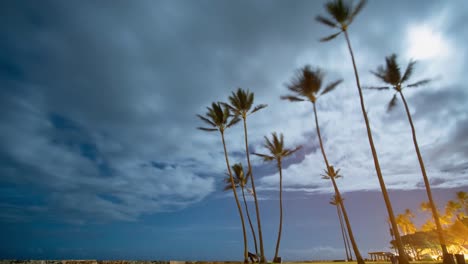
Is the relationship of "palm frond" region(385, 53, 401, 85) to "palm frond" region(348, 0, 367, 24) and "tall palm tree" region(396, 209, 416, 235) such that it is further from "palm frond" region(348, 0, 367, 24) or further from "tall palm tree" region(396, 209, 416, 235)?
"tall palm tree" region(396, 209, 416, 235)

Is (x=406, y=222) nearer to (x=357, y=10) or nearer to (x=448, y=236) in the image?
(x=448, y=236)

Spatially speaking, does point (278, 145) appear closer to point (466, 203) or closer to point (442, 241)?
point (442, 241)

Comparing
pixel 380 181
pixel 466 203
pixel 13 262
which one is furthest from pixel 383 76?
pixel 466 203

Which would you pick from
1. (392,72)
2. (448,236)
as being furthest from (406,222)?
(392,72)

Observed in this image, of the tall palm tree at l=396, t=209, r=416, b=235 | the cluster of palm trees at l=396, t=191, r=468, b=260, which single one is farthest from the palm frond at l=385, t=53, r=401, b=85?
the tall palm tree at l=396, t=209, r=416, b=235

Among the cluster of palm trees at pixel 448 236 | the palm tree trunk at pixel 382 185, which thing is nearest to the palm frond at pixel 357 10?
the palm tree trunk at pixel 382 185

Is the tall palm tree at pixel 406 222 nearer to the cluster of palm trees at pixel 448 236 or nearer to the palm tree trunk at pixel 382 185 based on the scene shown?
the cluster of palm trees at pixel 448 236

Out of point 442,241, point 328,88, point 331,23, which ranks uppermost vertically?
point 331,23

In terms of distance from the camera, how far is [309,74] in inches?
678

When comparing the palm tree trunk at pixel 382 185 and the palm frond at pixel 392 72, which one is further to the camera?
the palm frond at pixel 392 72

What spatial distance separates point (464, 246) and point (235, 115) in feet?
159

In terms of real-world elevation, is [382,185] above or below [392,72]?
below

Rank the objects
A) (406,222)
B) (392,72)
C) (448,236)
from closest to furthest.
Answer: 1. (392,72)
2. (448,236)
3. (406,222)

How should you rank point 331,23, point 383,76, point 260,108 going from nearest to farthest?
point 331,23 → point 383,76 → point 260,108
